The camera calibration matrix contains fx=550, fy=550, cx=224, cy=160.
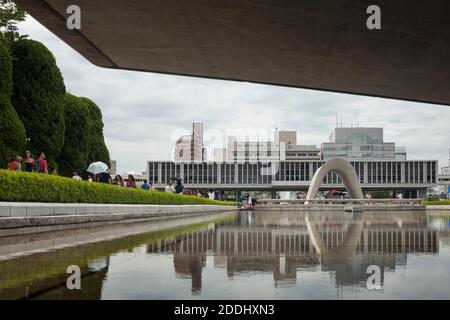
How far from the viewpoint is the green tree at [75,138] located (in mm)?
34156

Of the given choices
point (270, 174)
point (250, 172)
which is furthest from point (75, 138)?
→ point (250, 172)

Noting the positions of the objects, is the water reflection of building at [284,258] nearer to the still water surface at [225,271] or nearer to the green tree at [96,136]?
the still water surface at [225,271]

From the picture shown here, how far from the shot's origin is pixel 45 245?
902 cm

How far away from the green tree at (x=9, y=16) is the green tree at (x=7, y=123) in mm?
4214

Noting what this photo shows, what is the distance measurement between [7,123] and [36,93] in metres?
5.48

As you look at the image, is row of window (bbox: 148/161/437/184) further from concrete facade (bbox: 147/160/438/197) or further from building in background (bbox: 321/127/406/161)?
building in background (bbox: 321/127/406/161)

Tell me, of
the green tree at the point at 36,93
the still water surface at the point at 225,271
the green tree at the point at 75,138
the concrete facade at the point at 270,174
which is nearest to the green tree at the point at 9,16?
the green tree at the point at 36,93

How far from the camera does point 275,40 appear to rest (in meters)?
12.2

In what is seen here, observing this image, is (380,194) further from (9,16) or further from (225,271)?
(225,271)

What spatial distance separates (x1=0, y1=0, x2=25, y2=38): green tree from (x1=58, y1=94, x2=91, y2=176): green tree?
7.22 m

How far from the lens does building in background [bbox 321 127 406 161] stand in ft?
502

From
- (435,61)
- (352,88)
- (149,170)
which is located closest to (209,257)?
(435,61)

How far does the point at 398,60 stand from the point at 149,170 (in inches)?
4576

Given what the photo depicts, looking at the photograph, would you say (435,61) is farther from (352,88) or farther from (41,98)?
(41,98)
